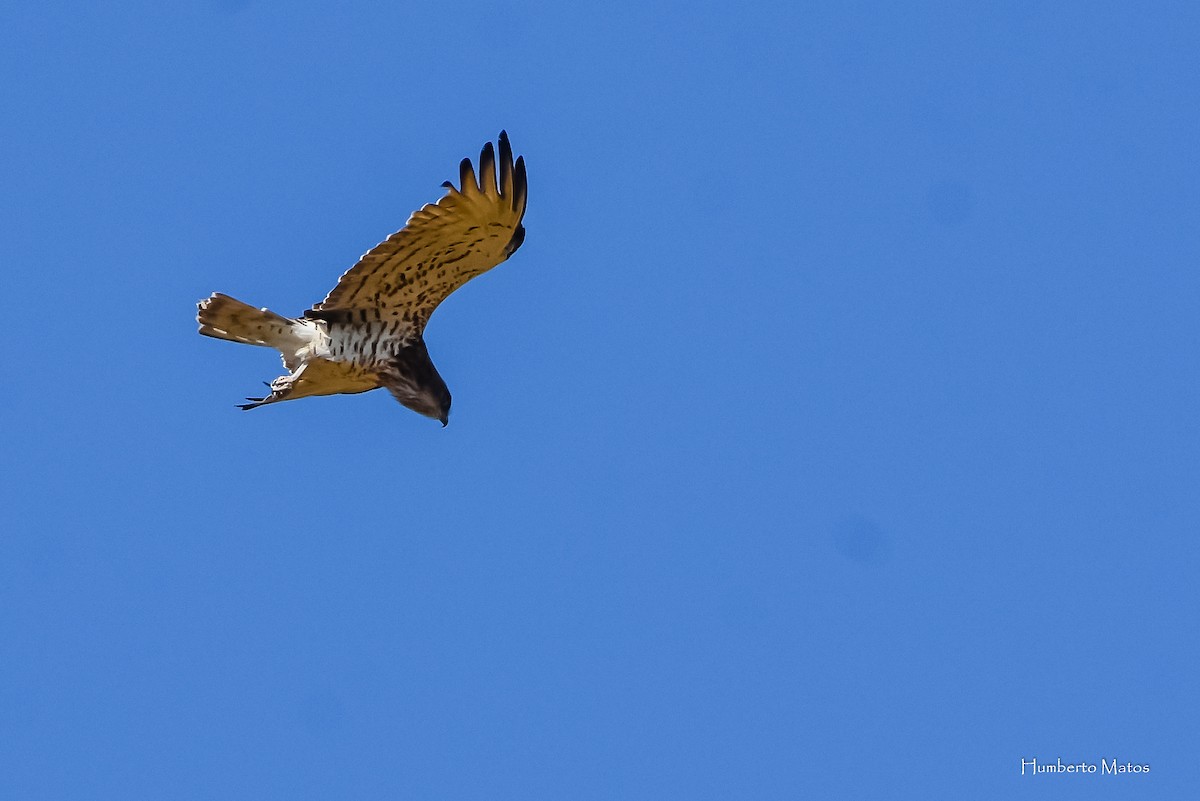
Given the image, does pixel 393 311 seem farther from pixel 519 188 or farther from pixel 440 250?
pixel 519 188

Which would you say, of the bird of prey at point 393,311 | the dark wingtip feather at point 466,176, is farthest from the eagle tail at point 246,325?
the dark wingtip feather at point 466,176

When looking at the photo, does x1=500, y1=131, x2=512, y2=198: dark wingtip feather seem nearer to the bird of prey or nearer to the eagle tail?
the bird of prey

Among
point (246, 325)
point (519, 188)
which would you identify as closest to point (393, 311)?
point (246, 325)

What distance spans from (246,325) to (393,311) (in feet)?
3.72

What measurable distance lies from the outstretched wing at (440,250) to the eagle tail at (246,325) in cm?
21

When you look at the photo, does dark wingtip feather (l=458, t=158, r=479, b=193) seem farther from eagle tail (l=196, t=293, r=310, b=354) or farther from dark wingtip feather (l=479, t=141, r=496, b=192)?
eagle tail (l=196, t=293, r=310, b=354)

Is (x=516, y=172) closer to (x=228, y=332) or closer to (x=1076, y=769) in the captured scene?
(x=228, y=332)

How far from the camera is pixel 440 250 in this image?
14.7 m

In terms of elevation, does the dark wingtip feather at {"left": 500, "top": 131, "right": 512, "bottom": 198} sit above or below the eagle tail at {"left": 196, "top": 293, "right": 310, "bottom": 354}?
above

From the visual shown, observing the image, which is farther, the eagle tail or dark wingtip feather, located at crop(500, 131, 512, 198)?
the eagle tail

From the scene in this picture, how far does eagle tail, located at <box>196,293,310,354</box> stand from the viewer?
49.8 feet

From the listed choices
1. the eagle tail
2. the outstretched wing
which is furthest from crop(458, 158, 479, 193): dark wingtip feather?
the eagle tail

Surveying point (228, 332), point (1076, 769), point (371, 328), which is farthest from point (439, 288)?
point (1076, 769)

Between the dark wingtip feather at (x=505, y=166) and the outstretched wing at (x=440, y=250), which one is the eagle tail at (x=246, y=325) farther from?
the dark wingtip feather at (x=505, y=166)
